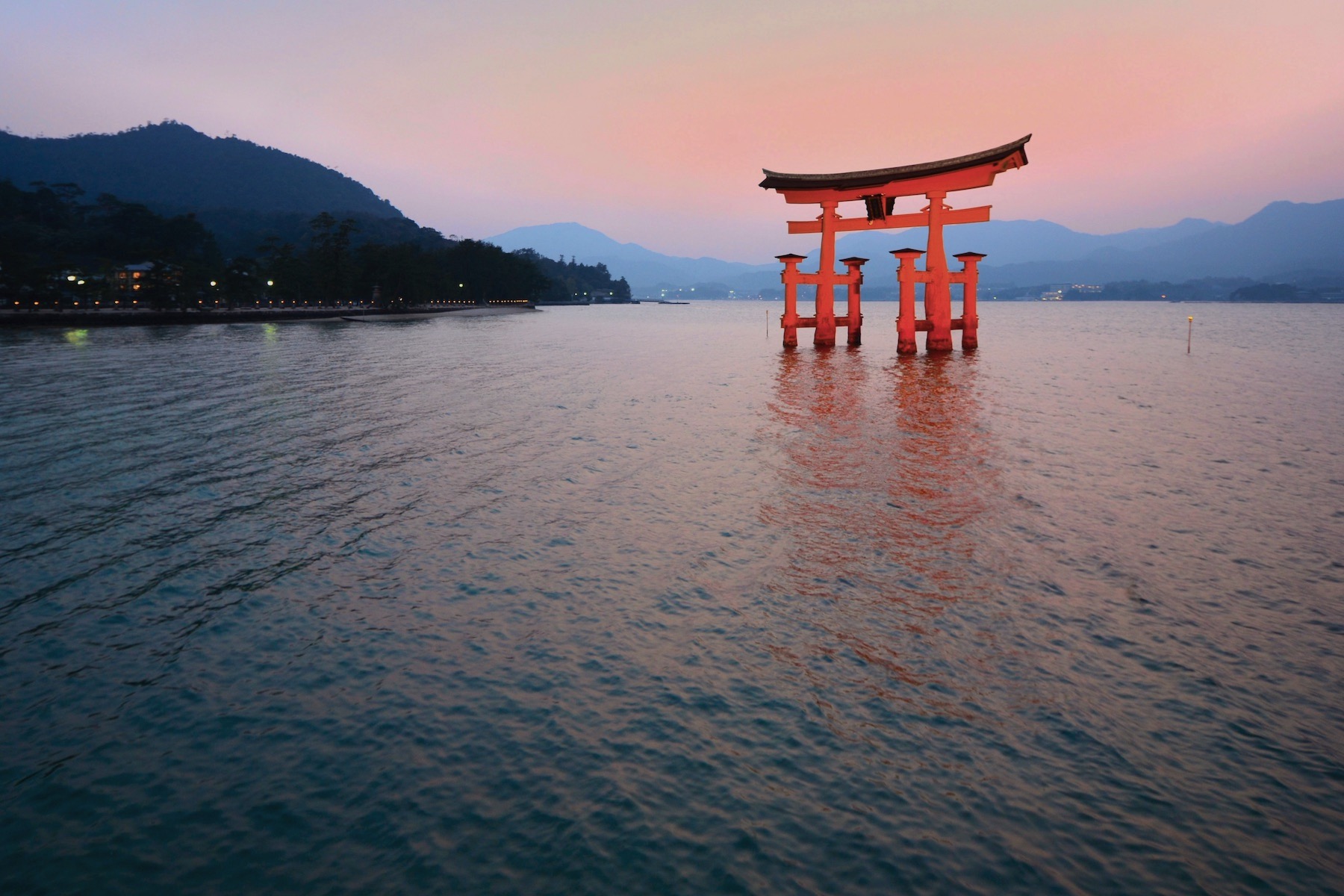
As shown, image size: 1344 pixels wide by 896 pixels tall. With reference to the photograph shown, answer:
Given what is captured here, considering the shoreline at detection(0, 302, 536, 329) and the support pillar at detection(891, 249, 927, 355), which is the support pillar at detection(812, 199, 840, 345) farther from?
the shoreline at detection(0, 302, 536, 329)

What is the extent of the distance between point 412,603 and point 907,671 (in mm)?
5389

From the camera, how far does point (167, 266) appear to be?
82438 millimetres

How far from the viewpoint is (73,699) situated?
6219mm

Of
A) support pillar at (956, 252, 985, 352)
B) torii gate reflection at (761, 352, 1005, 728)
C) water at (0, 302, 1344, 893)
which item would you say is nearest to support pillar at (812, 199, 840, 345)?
support pillar at (956, 252, 985, 352)

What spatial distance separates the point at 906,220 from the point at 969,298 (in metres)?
7.75

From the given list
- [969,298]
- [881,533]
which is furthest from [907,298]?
[881,533]

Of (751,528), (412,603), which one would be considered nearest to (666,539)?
(751,528)

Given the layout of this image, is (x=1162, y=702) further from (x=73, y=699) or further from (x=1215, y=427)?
(x=1215, y=427)

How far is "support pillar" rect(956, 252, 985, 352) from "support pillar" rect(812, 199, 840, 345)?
6.54 m

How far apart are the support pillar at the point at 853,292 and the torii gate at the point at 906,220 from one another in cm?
11

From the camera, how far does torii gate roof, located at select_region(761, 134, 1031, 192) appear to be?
31.9 metres

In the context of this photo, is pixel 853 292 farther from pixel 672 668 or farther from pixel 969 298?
pixel 672 668

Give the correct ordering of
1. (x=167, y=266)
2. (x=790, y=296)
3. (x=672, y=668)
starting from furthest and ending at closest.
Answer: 1. (x=167, y=266)
2. (x=790, y=296)
3. (x=672, y=668)

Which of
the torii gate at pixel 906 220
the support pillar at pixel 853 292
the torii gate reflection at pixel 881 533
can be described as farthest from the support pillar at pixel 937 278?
the torii gate reflection at pixel 881 533
